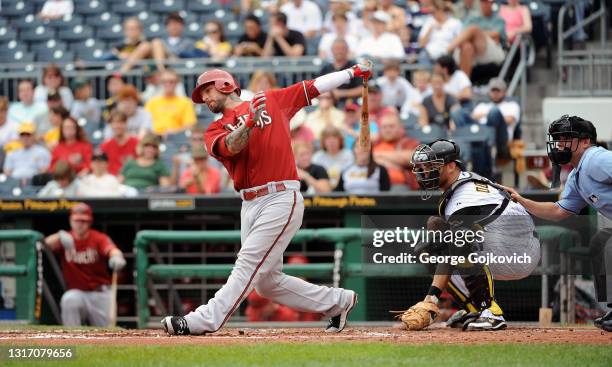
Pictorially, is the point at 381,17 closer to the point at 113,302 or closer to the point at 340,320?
the point at 113,302

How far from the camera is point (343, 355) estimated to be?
21.8ft

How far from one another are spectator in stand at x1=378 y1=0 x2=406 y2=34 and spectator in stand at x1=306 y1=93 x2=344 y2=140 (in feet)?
6.89

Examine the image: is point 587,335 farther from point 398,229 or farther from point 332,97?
point 332,97

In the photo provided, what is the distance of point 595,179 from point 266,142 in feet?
6.74

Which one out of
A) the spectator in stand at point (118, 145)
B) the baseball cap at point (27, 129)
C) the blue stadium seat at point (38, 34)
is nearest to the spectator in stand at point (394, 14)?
the spectator in stand at point (118, 145)

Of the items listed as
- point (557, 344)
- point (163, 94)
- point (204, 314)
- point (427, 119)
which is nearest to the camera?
point (557, 344)

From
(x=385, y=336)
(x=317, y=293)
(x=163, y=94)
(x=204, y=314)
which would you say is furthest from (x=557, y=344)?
(x=163, y=94)

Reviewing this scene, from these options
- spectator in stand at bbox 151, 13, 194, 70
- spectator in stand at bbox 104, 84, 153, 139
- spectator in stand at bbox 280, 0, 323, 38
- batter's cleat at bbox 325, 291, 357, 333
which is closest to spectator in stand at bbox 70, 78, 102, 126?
spectator in stand at bbox 104, 84, 153, 139

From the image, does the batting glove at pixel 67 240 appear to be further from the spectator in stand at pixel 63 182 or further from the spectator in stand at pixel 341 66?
the spectator in stand at pixel 341 66

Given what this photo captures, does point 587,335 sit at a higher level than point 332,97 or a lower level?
lower

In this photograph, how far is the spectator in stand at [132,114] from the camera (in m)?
14.1

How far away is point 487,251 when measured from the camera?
7855 millimetres

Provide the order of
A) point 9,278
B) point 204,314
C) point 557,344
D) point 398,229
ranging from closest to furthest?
point 557,344 → point 204,314 → point 398,229 → point 9,278

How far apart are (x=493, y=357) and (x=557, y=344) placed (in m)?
0.68
